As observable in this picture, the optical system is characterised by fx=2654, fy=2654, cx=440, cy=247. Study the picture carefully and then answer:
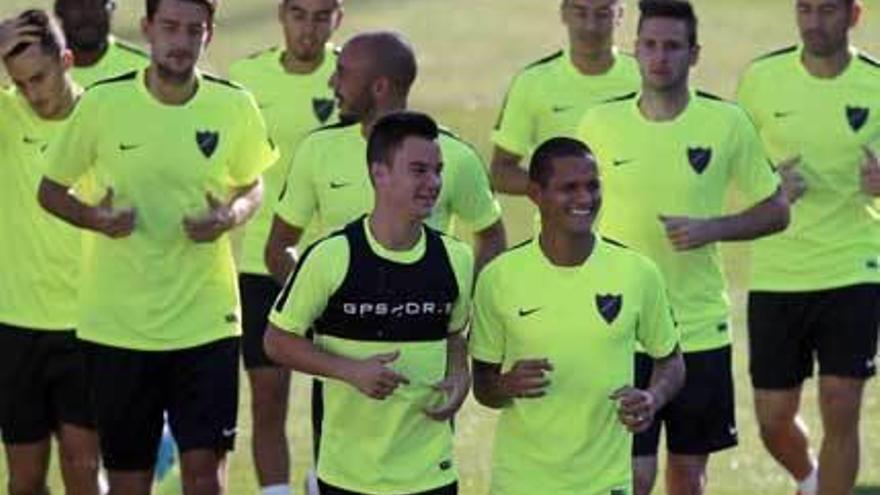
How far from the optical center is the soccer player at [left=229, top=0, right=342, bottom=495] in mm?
12180

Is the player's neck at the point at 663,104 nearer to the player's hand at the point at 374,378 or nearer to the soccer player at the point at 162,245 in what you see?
the soccer player at the point at 162,245

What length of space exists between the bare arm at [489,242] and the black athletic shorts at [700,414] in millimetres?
926

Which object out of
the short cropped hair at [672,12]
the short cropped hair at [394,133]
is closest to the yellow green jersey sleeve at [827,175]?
the short cropped hair at [672,12]

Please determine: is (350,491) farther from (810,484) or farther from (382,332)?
(810,484)

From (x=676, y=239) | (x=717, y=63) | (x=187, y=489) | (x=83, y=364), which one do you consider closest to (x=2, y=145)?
(x=83, y=364)

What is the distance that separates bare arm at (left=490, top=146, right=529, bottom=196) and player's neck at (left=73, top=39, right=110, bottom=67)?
185 centimetres

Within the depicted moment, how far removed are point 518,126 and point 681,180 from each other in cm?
144

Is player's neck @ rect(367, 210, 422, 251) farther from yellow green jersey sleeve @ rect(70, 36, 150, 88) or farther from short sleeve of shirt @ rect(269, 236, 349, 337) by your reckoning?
yellow green jersey sleeve @ rect(70, 36, 150, 88)

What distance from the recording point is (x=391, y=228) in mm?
9078

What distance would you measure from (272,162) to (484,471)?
8.58ft

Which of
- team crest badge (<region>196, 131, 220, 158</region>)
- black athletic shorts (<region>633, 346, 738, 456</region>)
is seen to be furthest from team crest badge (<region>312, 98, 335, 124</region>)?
black athletic shorts (<region>633, 346, 738, 456</region>)

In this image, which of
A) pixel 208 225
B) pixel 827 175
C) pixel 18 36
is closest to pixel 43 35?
pixel 18 36

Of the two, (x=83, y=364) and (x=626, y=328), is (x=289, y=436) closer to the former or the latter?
(x=83, y=364)

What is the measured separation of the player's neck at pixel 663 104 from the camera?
10906 millimetres
